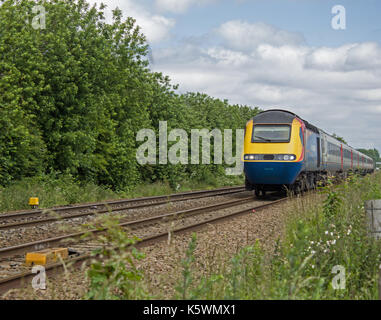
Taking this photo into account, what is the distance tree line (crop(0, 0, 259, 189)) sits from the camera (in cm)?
1723

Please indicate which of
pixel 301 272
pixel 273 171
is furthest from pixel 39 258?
pixel 273 171

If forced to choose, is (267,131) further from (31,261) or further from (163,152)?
(31,261)

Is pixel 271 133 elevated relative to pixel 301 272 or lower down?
elevated

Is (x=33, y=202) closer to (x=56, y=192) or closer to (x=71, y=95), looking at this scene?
(x=56, y=192)

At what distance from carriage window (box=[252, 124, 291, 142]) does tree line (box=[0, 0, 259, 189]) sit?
701 cm

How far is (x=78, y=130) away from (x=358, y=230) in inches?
586

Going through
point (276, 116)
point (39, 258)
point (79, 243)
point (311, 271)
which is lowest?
point (79, 243)

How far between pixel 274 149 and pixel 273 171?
2.79 ft

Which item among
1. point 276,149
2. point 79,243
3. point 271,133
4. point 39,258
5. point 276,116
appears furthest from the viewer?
point 276,116

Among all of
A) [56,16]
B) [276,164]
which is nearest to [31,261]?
[276,164]

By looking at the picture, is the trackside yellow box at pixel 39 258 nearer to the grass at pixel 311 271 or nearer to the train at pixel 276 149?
the grass at pixel 311 271

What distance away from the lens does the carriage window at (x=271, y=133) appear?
17.5 metres

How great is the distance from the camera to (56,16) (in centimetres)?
1983

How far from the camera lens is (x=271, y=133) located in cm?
1767
